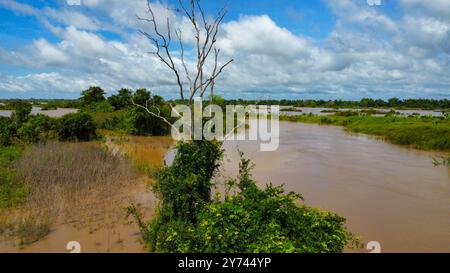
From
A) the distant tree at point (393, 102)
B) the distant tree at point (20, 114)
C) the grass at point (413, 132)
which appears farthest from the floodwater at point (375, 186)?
the distant tree at point (393, 102)

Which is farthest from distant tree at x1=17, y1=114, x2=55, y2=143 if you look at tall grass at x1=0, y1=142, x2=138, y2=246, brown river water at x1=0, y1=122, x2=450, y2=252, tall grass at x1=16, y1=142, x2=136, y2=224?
brown river water at x1=0, y1=122, x2=450, y2=252

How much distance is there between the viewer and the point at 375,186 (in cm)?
958

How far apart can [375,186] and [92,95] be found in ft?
71.4

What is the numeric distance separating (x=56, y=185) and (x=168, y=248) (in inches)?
173

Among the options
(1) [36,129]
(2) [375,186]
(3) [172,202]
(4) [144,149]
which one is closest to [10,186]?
(3) [172,202]

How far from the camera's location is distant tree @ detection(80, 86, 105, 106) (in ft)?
84.4

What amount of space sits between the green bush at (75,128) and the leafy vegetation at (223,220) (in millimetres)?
11425

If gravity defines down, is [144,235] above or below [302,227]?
below

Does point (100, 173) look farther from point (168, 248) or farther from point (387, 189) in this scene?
point (387, 189)

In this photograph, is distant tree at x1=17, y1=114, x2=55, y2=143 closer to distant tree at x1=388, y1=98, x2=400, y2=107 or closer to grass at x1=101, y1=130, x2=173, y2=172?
grass at x1=101, y1=130, x2=173, y2=172

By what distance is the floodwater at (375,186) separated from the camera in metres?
6.25
